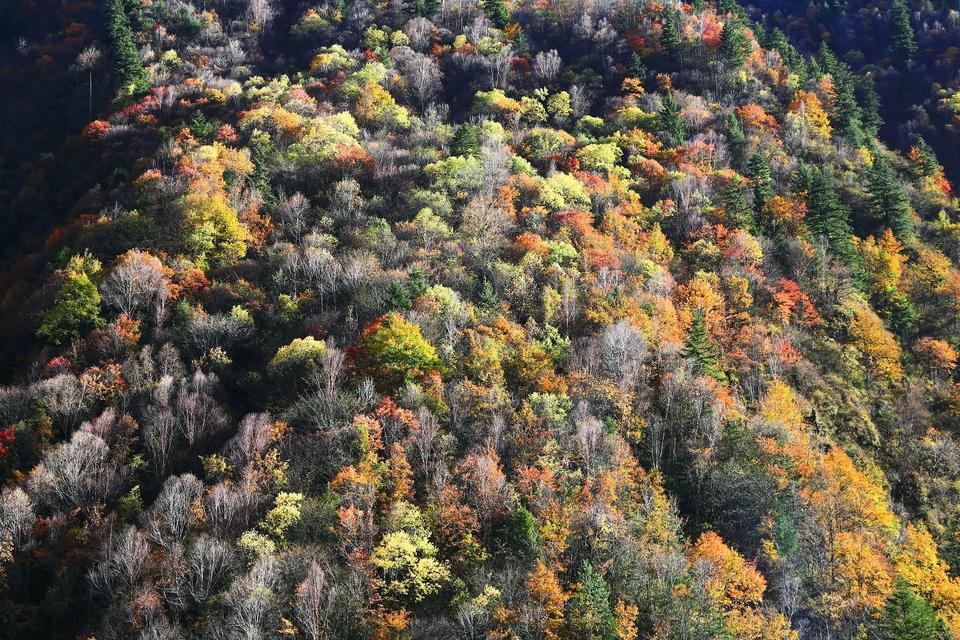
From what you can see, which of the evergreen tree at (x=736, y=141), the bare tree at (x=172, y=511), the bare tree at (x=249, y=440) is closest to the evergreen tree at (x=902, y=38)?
the evergreen tree at (x=736, y=141)

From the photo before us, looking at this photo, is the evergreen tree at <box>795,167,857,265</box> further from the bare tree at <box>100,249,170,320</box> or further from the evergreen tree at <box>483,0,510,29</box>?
the bare tree at <box>100,249,170,320</box>

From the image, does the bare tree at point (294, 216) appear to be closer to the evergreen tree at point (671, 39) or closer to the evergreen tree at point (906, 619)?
the evergreen tree at point (906, 619)

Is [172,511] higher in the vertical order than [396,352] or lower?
lower

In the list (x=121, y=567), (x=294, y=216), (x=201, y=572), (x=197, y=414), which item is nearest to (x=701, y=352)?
(x=197, y=414)

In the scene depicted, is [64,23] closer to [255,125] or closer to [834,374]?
[255,125]

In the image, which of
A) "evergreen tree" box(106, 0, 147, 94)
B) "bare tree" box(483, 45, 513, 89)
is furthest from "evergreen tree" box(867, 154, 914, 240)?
"evergreen tree" box(106, 0, 147, 94)

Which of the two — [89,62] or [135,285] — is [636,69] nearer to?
[135,285]
